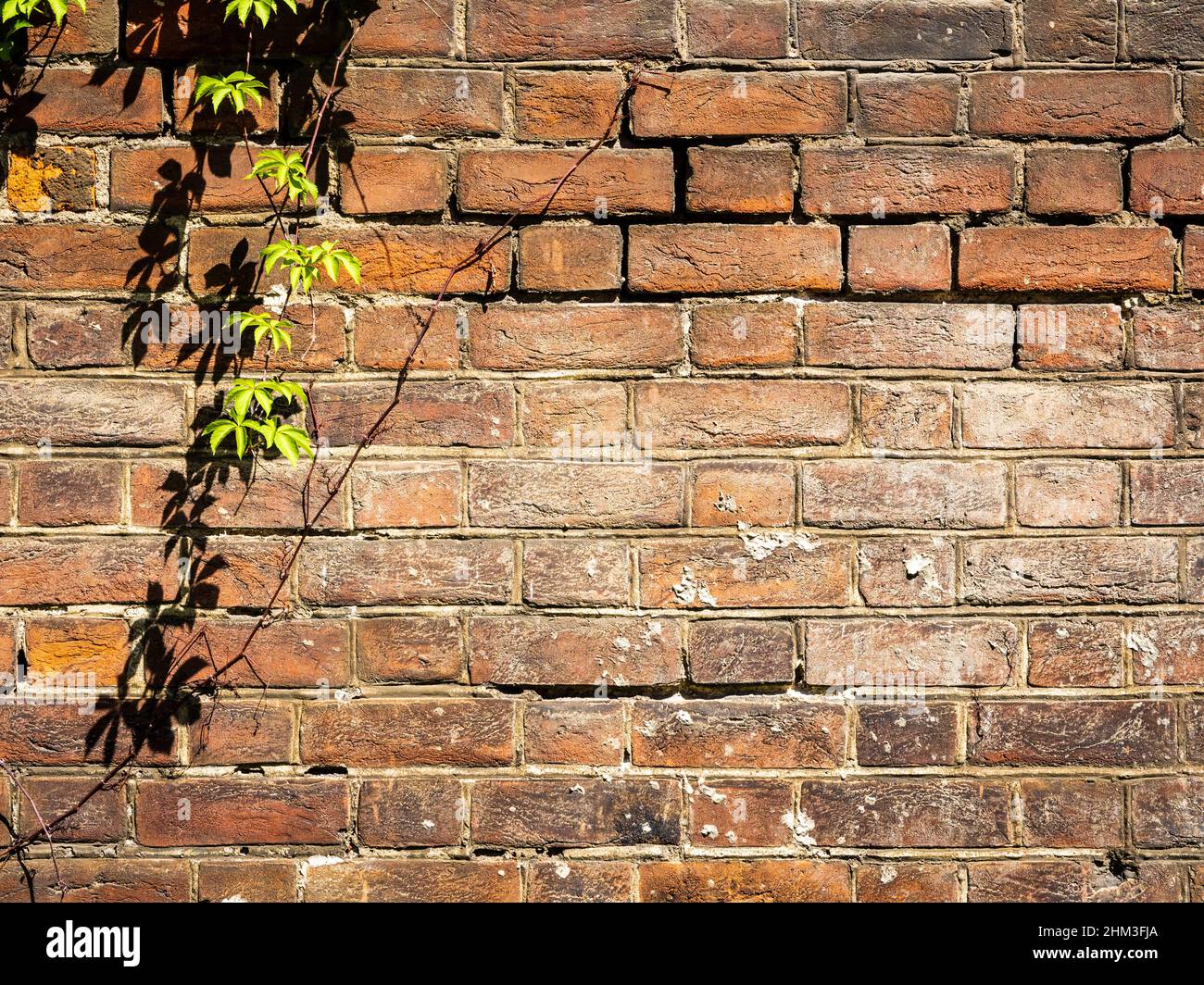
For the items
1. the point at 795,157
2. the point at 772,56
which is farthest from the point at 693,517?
the point at 772,56

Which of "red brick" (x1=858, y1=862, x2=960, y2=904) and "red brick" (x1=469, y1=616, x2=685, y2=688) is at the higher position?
"red brick" (x1=469, y1=616, x2=685, y2=688)

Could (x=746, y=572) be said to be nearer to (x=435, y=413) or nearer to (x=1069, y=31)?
(x=435, y=413)

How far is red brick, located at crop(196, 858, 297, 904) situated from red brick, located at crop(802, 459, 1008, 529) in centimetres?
92

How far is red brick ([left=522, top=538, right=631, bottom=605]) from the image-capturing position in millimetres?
1272

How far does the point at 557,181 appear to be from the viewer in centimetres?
127

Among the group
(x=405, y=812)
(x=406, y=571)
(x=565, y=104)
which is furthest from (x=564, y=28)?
(x=405, y=812)

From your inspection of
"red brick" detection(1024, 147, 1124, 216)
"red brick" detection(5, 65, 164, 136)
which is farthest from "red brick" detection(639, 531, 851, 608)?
"red brick" detection(5, 65, 164, 136)

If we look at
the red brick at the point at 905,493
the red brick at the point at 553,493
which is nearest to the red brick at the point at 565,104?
the red brick at the point at 553,493

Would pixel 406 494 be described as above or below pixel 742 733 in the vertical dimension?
above

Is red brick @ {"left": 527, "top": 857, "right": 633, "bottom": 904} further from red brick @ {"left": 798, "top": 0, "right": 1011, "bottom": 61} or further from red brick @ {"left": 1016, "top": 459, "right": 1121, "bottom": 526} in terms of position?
red brick @ {"left": 798, "top": 0, "right": 1011, "bottom": 61}

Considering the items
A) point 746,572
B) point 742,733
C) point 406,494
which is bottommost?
point 742,733

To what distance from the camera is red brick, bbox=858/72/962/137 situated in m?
1.27

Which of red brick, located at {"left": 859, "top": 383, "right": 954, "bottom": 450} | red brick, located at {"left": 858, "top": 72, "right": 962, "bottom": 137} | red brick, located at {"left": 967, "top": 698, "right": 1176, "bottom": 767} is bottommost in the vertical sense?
red brick, located at {"left": 967, "top": 698, "right": 1176, "bottom": 767}

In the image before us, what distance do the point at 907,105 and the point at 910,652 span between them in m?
0.80
